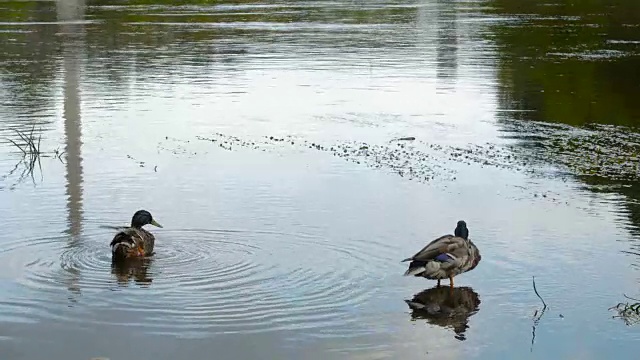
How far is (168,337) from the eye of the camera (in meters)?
9.38

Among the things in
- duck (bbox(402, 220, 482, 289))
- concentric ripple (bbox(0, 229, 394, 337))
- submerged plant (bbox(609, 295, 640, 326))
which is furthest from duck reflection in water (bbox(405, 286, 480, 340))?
submerged plant (bbox(609, 295, 640, 326))

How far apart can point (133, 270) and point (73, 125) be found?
9.21 m

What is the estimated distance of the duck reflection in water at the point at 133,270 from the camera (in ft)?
36.4

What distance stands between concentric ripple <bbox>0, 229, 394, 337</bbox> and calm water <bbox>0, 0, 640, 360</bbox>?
3 cm

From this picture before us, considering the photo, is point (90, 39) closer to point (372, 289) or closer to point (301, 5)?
point (301, 5)

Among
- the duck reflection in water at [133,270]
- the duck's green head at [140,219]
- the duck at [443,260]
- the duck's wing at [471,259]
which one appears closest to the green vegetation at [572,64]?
the duck's wing at [471,259]

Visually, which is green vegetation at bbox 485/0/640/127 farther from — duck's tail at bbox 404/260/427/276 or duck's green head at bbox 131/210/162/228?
duck's tail at bbox 404/260/427/276

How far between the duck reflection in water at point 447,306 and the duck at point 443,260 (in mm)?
167

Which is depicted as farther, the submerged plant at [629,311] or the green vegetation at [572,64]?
the green vegetation at [572,64]

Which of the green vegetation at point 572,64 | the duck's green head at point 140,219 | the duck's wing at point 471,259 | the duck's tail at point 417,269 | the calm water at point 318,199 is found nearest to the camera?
the calm water at point 318,199

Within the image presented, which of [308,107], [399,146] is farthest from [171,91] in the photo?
[399,146]

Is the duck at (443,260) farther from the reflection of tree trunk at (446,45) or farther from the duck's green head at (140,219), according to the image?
the reflection of tree trunk at (446,45)

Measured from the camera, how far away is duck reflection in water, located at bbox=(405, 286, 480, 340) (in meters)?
9.80

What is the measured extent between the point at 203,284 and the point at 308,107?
11.5 metres
